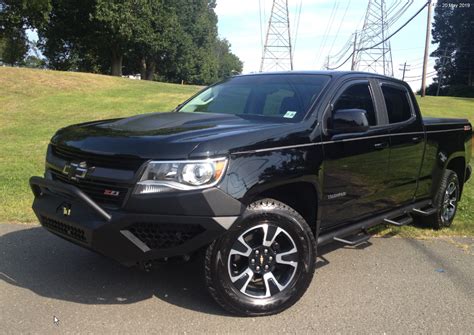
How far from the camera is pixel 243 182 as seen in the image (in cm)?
349

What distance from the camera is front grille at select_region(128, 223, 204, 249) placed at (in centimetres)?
338

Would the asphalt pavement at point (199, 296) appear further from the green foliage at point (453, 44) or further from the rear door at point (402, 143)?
the green foliage at point (453, 44)

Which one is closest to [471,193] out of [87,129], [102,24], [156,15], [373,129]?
[373,129]

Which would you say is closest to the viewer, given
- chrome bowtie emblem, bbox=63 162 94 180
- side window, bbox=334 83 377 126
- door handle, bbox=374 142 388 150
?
chrome bowtie emblem, bbox=63 162 94 180

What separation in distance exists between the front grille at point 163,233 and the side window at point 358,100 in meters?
1.89

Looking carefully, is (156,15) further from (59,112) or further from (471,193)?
(471,193)

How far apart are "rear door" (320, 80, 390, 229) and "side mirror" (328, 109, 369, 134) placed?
52 millimetres

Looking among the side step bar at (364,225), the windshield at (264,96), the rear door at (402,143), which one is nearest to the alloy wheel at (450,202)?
the side step bar at (364,225)

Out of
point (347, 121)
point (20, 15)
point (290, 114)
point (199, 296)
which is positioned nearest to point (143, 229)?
point (199, 296)

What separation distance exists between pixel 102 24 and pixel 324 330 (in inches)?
1501

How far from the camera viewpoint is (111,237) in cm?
336

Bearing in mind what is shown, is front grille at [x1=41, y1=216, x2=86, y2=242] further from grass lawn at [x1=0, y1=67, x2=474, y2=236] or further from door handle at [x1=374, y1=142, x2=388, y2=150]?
door handle at [x1=374, y1=142, x2=388, y2=150]

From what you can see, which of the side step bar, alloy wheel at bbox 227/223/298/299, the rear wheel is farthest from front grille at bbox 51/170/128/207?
the rear wheel

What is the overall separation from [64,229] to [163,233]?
83 cm
